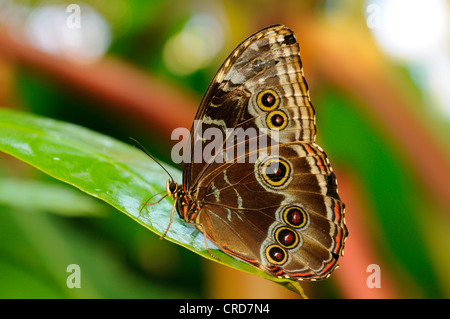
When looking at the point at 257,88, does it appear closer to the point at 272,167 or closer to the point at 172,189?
the point at 272,167

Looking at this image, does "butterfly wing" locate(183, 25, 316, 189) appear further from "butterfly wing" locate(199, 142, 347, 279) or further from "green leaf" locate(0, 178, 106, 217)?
"green leaf" locate(0, 178, 106, 217)

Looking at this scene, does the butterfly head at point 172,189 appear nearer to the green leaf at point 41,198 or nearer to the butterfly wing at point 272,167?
the butterfly wing at point 272,167

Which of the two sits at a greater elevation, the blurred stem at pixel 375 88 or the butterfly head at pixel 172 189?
the blurred stem at pixel 375 88

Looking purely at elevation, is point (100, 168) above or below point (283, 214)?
above

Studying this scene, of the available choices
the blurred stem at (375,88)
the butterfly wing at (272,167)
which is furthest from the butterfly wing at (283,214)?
the blurred stem at (375,88)

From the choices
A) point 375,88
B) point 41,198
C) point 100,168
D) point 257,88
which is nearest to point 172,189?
point 100,168
